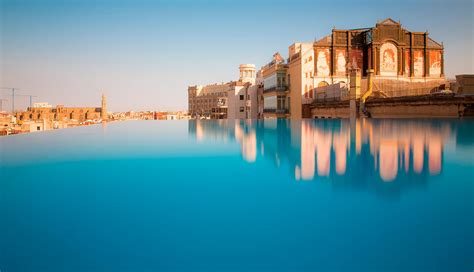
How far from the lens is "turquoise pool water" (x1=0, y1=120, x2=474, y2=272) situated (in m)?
3.67

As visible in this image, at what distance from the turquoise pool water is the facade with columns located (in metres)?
37.9

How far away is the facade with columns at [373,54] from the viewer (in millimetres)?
45344

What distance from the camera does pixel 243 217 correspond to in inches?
190

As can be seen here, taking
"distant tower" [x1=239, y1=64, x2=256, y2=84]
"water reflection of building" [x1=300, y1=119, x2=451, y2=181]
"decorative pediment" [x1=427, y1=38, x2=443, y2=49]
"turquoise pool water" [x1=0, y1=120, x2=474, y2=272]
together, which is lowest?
"turquoise pool water" [x1=0, y1=120, x2=474, y2=272]

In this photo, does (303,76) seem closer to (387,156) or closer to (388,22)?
(388,22)

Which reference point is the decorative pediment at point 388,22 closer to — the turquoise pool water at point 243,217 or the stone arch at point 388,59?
the stone arch at point 388,59

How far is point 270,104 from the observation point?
5441cm

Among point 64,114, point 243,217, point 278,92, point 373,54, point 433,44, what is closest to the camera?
point 243,217

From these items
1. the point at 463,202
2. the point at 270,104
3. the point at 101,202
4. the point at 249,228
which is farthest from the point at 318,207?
the point at 270,104

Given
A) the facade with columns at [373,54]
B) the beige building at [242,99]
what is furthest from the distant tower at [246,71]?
the facade with columns at [373,54]

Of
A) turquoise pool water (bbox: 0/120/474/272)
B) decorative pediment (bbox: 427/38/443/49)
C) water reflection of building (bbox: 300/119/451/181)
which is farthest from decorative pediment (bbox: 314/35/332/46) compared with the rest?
turquoise pool water (bbox: 0/120/474/272)

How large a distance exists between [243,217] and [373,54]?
4397 cm

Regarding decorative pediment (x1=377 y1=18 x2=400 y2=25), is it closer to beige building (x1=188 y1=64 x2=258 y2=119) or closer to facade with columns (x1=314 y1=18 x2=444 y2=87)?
facade with columns (x1=314 y1=18 x2=444 y2=87)

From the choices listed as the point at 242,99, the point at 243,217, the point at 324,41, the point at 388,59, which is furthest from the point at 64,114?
the point at 243,217
